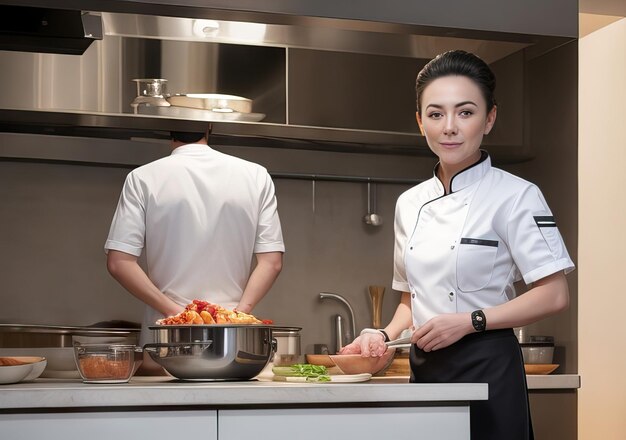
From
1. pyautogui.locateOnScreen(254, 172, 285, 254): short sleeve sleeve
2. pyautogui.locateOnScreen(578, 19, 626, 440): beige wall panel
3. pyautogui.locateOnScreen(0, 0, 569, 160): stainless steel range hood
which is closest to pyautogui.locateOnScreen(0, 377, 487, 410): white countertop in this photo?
pyautogui.locateOnScreen(254, 172, 285, 254): short sleeve sleeve

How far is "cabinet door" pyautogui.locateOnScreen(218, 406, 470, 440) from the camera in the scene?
162 centimetres

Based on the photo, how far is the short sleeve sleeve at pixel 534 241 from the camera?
1.91 metres

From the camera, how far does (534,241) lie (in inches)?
75.9

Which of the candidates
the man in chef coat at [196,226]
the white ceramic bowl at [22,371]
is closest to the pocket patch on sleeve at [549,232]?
the white ceramic bowl at [22,371]

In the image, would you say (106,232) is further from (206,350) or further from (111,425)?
(111,425)

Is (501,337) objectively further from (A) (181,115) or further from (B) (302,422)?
(A) (181,115)

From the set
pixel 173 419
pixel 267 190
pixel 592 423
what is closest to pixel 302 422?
pixel 173 419

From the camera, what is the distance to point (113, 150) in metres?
3.61

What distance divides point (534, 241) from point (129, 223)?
4.35ft

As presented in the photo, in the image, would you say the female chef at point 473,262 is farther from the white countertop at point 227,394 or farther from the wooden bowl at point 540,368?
the wooden bowl at point 540,368

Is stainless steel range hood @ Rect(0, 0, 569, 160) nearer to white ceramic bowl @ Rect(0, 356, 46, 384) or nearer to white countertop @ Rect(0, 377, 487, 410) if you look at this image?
white ceramic bowl @ Rect(0, 356, 46, 384)

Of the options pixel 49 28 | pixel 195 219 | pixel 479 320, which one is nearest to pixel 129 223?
pixel 195 219

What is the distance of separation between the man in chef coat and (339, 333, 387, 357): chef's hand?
0.93 meters

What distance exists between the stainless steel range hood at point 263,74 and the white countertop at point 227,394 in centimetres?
172
